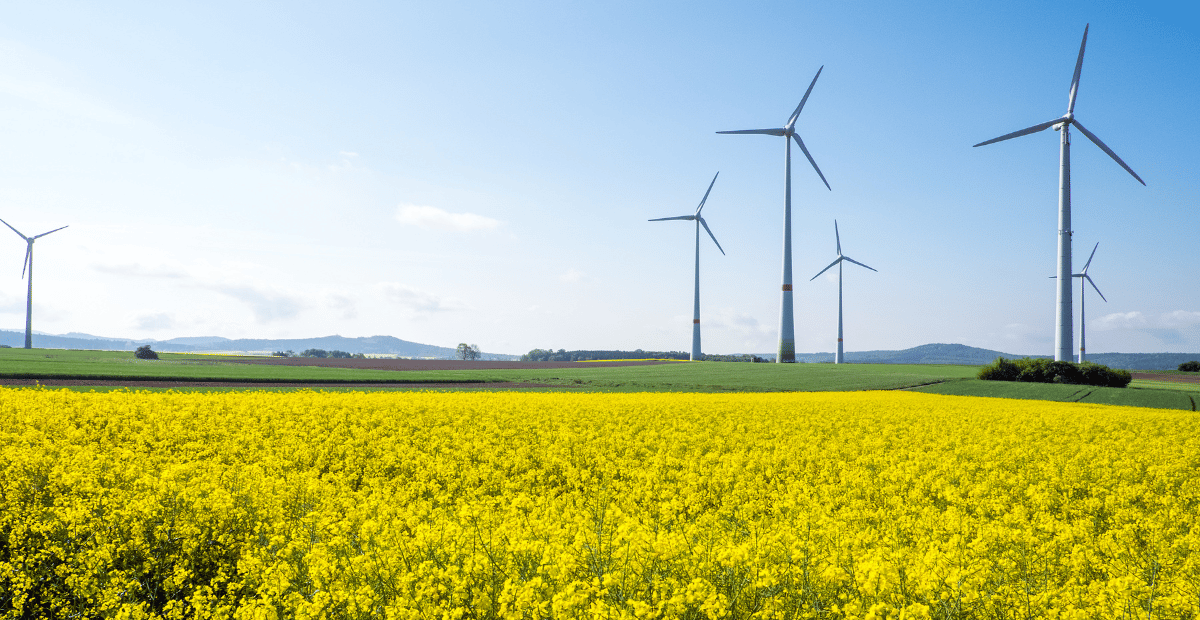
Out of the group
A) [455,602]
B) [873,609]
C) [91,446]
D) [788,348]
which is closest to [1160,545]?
[873,609]

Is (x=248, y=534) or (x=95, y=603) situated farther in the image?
(x=248, y=534)

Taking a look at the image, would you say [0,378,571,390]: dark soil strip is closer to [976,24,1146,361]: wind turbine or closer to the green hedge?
the green hedge

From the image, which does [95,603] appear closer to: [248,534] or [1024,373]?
[248,534]

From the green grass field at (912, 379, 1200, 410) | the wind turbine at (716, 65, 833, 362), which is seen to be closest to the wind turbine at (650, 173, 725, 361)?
the wind turbine at (716, 65, 833, 362)

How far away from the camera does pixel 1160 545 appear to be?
8.72 metres

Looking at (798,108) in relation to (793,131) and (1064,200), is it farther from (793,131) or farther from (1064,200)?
(1064,200)

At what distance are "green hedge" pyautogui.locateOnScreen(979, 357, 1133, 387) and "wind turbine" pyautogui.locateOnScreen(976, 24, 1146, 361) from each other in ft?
10.4

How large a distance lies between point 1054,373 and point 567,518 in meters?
66.8

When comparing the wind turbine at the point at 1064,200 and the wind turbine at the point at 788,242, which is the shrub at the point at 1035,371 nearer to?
the wind turbine at the point at 1064,200

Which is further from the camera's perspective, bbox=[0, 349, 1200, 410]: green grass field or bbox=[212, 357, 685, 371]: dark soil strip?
bbox=[212, 357, 685, 371]: dark soil strip

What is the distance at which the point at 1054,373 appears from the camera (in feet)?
193

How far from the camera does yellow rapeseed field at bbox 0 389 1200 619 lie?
19.9 ft

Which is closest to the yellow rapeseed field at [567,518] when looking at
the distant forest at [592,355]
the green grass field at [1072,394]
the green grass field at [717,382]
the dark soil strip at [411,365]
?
the green grass field at [717,382]

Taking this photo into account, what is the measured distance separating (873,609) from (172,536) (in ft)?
28.9
